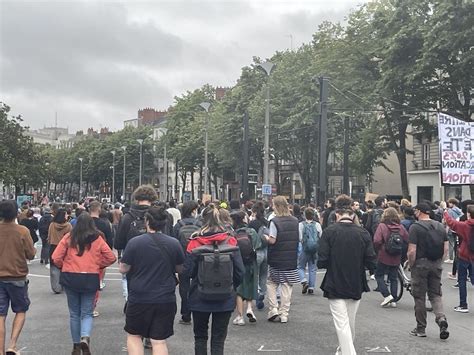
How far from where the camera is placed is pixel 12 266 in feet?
23.7

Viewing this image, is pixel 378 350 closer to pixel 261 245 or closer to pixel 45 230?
pixel 261 245

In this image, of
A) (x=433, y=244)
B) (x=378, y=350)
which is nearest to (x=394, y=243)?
(x=433, y=244)

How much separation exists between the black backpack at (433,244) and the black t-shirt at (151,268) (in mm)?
4356

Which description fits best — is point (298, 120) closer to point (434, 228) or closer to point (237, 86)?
point (237, 86)

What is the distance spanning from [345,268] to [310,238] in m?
6.09

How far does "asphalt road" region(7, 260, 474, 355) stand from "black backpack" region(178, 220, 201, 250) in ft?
4.31

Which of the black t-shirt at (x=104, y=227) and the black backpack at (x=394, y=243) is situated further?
the black t-shirt at (x=104, y=227)

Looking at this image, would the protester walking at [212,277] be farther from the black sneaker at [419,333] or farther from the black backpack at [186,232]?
the black sneaker at [419,333]

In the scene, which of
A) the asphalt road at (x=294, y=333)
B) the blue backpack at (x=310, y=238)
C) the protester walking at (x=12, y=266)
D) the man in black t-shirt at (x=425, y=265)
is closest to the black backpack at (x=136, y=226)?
the protester walking at (x=12, y=266)

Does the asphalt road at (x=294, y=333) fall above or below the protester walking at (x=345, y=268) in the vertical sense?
below

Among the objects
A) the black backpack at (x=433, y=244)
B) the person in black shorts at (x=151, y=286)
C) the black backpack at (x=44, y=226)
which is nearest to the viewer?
the person in black shorts at (x=151, y=286)

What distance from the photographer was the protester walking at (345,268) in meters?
6.90

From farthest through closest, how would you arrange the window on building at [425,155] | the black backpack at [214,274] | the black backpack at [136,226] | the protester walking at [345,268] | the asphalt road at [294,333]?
the window on building at [425,155] < the black backpack at [136,226] < the asphalt road at [294,333] < the protester walking at [345,268] < the black backpack at [214,274]

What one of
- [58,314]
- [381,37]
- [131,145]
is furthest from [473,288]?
[131,145]
